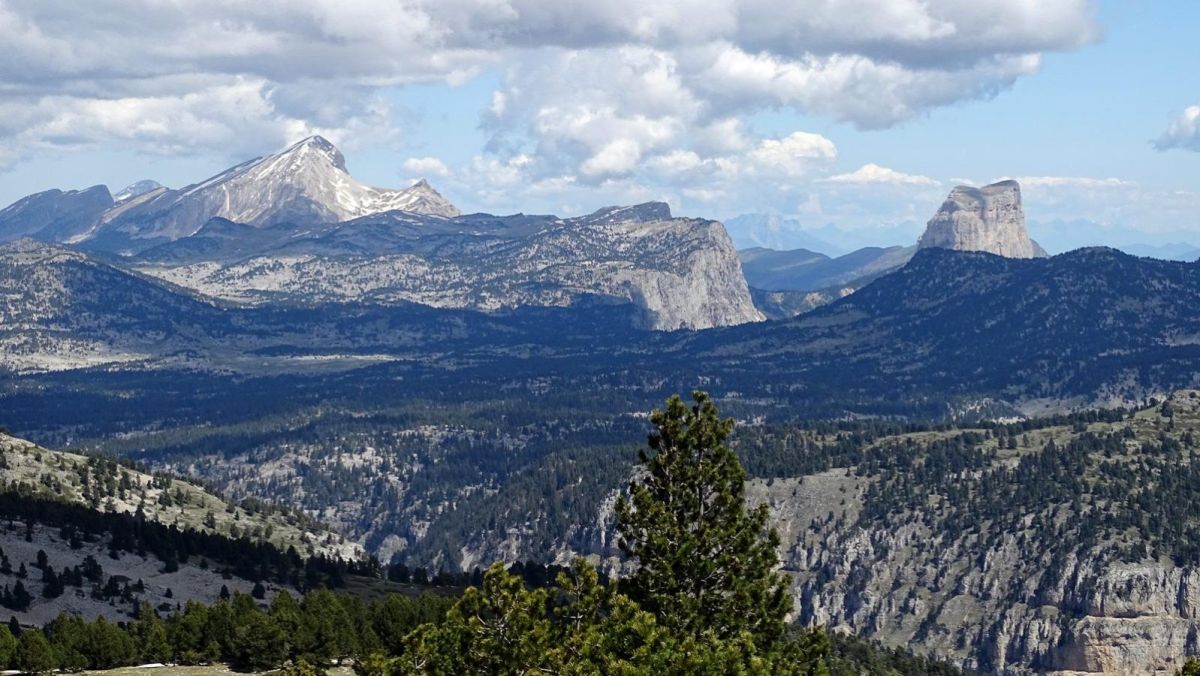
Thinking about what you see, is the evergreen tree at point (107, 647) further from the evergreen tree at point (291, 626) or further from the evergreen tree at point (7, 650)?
the evergreen tree at point (291, 626)

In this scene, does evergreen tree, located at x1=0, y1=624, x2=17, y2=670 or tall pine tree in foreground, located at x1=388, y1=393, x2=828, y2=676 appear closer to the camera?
tall pine tree in foreground, located at x1=388, y1=393, x2=828, y2=676

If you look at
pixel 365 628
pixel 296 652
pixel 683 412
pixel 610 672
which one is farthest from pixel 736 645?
pixel 365 628

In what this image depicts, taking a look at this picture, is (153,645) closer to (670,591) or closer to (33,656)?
(33,656)

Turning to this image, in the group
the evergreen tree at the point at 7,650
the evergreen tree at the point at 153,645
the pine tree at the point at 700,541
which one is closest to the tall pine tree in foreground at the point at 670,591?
the pine tree at the point at 700,541

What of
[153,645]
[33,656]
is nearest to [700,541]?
[33,656]

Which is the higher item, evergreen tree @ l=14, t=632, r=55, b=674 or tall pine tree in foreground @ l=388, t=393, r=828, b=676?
tall pine tree in foreground @ l=388, t=393, r=828, b=676

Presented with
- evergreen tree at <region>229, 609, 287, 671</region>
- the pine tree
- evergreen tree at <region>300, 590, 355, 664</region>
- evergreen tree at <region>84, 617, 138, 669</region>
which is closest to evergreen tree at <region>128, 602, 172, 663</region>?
evergreen tree at <region>84, 617, 138, 669</region>

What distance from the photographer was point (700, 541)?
7994 cm

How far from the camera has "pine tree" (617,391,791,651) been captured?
79.6 metres

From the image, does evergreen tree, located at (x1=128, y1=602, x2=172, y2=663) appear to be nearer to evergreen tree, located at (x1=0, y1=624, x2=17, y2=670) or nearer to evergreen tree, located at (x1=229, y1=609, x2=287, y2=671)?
evergreen tree, located at (x1=229, y1=609, x2=287, y2=671)

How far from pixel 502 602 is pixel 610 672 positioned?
7.83m

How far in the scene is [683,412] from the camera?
8138cm

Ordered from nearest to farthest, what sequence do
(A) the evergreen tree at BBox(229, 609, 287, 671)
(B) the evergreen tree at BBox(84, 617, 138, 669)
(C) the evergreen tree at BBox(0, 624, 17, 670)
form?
(C) the evergreen tree at BBox(0, 624, 17, 670)
(B) the evergreen tree at BBox(84, 617, 138, 669)
(A) the evergreen tree at BBox(229, 609, 287, 671)

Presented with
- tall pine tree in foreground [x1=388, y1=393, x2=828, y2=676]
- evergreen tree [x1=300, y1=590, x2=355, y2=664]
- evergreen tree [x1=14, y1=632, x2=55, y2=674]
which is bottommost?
evergreen tree [x1=300, y1=590, x2=355, y2=664]
